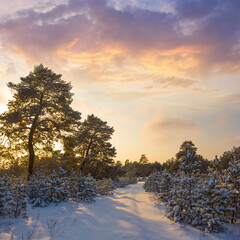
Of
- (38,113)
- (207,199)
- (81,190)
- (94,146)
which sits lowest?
(81,190)

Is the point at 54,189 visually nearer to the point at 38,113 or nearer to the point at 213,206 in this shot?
the point at 38,113

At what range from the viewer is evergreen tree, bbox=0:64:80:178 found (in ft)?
54.9

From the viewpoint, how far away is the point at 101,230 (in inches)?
281

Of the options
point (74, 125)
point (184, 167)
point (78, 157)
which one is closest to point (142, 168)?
point (78, 157)

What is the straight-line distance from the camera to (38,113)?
53.2ft

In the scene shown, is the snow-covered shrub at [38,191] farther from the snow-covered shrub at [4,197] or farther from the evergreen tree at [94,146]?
the evergreen tree at [94,146]

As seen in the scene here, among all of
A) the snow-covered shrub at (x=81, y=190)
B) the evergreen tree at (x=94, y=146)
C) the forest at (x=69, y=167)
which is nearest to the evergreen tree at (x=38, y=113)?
the forest at (x=69, y=167)

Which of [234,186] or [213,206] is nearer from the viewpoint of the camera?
[213,206]

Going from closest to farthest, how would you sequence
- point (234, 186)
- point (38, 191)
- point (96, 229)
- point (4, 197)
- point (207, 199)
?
point (96, 229) → point (207, 199) → point (4, 197) → point (234, 186) → point (38, 191)

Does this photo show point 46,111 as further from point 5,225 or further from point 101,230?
point 101,230

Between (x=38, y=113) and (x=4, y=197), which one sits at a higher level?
(x=38, y=113)

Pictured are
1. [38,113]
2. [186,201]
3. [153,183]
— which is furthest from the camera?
[153,183]

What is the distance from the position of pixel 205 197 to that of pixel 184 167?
1.87 m

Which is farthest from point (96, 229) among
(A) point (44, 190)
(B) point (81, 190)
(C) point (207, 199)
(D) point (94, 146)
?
(D) point (94, 146)
